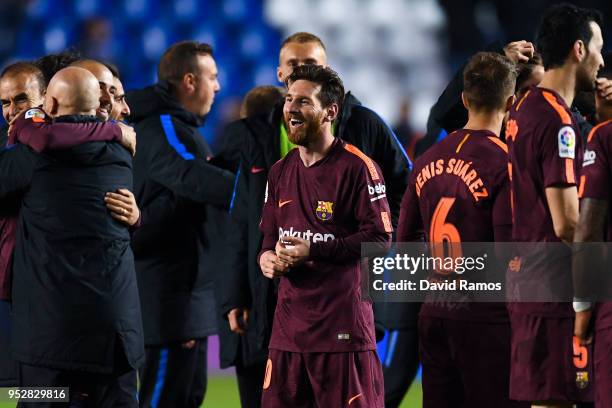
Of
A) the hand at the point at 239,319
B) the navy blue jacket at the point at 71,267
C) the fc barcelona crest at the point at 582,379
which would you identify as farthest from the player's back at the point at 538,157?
the navy blue jacket at the point at 71,267

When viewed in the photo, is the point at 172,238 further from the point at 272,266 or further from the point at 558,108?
the point at 558,108

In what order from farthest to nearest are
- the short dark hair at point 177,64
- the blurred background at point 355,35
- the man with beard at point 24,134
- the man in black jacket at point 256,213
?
the blurred background at point 355,35 < the short dark hair at point 177,64 < the man in black jacket at point 256,213 < the man with beard at point 24,134

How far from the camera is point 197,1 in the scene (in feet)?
29.9

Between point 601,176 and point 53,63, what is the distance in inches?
94.2

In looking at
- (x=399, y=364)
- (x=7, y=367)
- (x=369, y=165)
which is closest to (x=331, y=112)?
(x=369, y=165)

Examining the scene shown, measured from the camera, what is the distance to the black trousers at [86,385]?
12.0 ft

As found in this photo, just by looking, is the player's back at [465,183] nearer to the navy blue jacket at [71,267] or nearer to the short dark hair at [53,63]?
the navy blue jacket at [71,267]

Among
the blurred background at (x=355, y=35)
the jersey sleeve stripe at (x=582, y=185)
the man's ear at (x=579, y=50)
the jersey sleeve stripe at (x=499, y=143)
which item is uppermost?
the blurred background at (x=355, y=35)

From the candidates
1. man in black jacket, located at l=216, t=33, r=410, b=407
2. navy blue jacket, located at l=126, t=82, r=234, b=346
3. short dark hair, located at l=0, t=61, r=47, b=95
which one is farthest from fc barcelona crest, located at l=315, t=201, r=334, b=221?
short dark hair, located at l=0, t=61, r=47, b=95

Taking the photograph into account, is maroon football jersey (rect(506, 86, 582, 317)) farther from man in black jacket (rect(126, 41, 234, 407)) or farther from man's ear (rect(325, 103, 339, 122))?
man in black jacket (rect(126, 41, 234, 407))

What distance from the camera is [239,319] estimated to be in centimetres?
455

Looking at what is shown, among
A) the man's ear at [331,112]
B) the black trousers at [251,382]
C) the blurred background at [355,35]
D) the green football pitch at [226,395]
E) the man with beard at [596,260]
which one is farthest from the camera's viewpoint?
the blurred background at [355,35]

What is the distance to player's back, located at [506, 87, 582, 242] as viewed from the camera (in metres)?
3.63

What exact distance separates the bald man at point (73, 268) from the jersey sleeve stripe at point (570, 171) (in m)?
1.54
